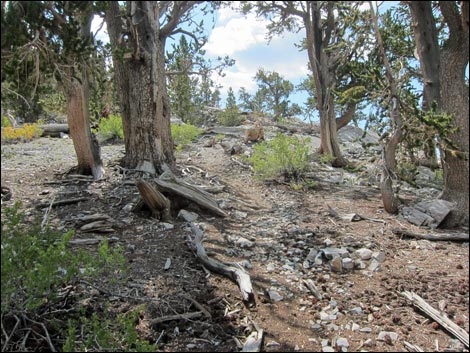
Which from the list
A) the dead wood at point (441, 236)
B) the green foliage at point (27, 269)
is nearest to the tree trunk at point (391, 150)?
the dead wood at point (441, 236)

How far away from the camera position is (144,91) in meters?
7.83

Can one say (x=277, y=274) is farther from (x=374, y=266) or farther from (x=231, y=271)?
(x=374, y=266)

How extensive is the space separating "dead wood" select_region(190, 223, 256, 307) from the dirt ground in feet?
0.27

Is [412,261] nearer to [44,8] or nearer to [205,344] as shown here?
[205,344]

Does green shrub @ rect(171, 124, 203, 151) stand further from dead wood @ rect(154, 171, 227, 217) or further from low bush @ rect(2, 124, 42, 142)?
dead wood @ rect(154, 171, 227, 217)

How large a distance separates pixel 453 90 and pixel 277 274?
3853 mm

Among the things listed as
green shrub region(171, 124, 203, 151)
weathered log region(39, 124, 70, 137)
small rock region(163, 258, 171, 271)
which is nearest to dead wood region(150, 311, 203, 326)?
small rock region(163, 258, 171, 271)

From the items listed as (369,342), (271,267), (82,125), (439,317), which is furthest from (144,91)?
(439,317)

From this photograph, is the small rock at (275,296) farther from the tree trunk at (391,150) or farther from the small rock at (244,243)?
the tree trunk at (391,150)

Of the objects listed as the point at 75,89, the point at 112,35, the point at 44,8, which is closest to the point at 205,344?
the point at 44,8

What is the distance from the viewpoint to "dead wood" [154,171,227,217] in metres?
6.44

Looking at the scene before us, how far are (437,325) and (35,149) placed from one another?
10809mm

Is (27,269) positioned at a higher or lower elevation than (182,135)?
lower

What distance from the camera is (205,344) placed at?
342 centimetres
